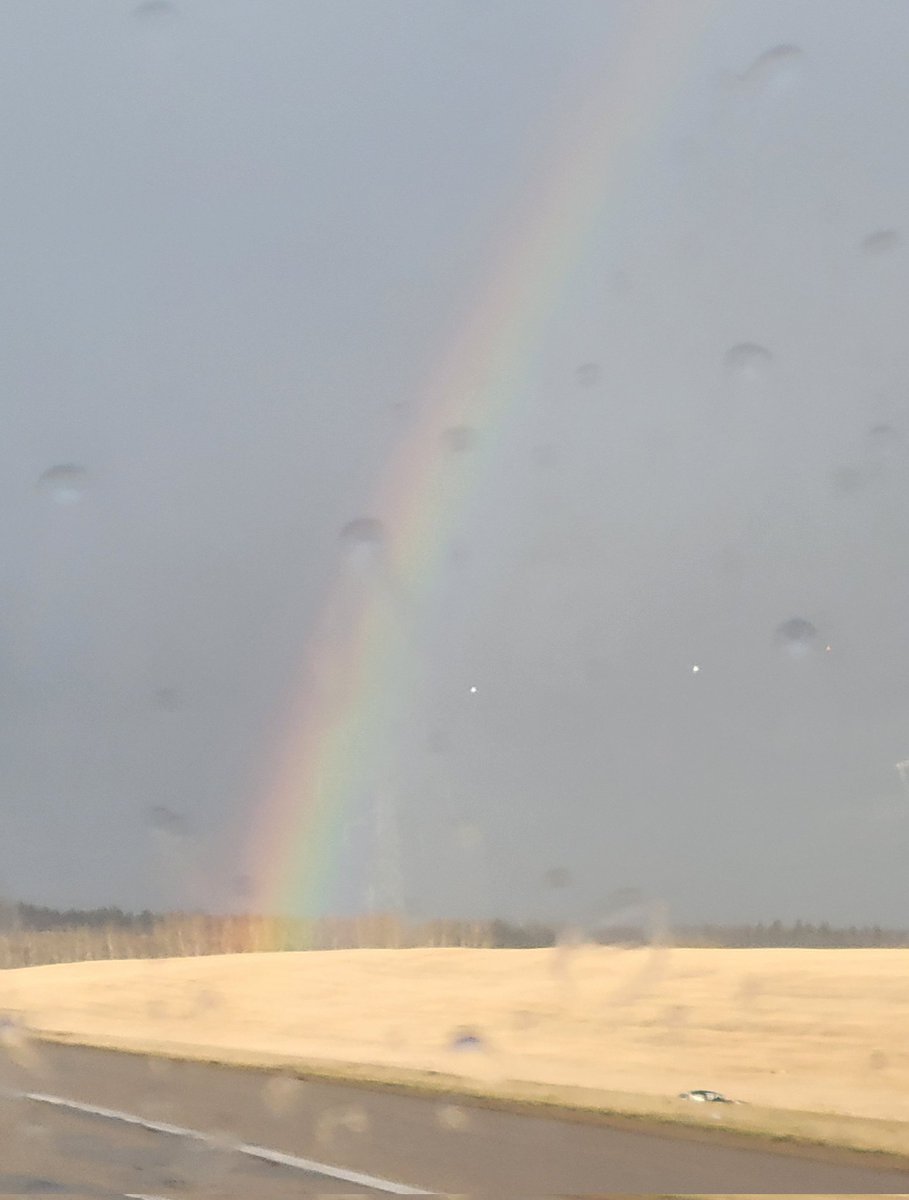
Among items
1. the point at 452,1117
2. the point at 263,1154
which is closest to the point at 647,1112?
the point at 452,1117

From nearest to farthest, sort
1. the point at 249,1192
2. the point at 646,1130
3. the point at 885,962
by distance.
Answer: the point at 249,1192 < the point at 646,1130 < the point at 885,962

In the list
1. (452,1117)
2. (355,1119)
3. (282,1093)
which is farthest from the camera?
(282,1093)

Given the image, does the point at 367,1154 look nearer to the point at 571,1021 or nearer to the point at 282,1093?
the point at 282,1093

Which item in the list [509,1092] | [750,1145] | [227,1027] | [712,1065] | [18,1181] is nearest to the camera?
[18,1181]

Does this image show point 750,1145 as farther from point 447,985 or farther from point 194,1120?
point 447,985

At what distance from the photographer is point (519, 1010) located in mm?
34250

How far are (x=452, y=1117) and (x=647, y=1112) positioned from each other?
1527mm

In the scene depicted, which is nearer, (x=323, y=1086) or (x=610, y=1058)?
(x=323, y=1086)

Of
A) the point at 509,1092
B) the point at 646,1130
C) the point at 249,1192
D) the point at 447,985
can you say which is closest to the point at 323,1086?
the point at 509,1092

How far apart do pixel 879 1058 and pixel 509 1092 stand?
833 centimetres

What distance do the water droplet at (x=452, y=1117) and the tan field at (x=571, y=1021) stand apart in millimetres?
998

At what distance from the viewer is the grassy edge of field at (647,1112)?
10.2 meters

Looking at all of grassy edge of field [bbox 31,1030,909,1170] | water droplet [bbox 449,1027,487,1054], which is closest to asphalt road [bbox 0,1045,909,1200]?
grassy edge of field [bbox 31,1030,909,1170]

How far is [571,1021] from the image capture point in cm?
3106
